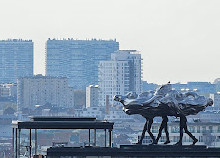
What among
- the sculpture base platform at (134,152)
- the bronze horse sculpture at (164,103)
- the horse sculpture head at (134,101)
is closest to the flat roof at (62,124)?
the horse sculpture head at (134,101)

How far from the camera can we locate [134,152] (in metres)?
41.9

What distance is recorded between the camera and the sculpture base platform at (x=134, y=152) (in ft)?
137

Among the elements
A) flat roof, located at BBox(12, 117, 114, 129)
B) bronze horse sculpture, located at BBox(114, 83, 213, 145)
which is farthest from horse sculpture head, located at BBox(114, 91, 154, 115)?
flat roof, located at BBox(12, 117, 114, 129)

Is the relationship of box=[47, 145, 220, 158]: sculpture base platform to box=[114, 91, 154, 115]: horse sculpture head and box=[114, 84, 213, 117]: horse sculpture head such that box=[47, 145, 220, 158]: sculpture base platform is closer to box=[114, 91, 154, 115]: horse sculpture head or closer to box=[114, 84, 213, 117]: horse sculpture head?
box=[114, 84, 213, 117]: horse sculpture head

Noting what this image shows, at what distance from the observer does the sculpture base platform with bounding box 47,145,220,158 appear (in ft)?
137

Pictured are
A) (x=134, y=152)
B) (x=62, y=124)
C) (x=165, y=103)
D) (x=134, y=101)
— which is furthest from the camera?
(x=62, y=124)

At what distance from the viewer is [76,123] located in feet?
144

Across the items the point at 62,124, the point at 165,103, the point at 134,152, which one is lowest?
the point at 134,152

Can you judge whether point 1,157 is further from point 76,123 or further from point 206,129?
point 76,123

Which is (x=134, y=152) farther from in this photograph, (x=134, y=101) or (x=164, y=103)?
(x=134, y=101)

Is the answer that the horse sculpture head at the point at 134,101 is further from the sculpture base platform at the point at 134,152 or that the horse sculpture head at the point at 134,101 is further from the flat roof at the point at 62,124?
the sculpture base platform at the point at 134,152

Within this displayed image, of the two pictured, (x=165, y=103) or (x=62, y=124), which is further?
(x=62, y=124)

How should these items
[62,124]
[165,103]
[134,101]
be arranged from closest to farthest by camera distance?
[165,103] < [134,101] < [62,124]

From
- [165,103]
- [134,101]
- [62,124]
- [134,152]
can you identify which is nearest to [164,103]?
[165,103]
